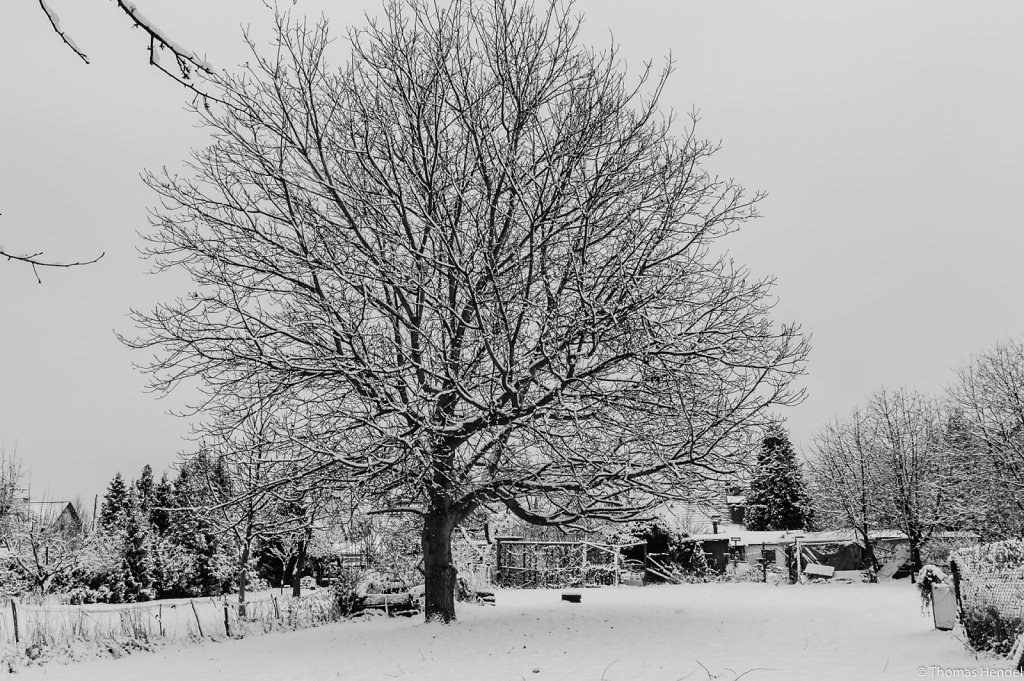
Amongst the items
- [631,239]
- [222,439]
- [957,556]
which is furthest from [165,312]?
[957,556]

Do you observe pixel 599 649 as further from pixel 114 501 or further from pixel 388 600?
pixel 114 501

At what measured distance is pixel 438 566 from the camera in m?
12.2

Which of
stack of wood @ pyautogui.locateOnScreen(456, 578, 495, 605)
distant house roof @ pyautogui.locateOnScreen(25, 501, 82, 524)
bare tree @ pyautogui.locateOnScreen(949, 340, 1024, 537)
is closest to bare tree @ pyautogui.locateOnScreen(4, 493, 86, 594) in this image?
distant house roof @ pyautogui.locateOnScreen(25, 501, 82, 524)

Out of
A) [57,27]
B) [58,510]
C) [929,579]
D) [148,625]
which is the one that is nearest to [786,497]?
[929,579]

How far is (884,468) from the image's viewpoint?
25.9 meters

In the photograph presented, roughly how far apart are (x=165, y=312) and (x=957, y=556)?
37.0 feet

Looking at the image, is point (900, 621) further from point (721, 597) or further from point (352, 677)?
point (352, 677)

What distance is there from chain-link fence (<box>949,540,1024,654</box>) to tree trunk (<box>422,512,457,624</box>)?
714cm

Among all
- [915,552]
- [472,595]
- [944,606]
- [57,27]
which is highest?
[57,27]

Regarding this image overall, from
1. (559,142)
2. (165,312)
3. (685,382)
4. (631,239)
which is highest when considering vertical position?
(559,142)

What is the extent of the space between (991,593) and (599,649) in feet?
15.3

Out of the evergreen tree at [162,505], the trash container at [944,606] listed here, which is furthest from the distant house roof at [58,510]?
the trash container at [944,606]

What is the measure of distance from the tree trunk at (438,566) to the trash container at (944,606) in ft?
22.9

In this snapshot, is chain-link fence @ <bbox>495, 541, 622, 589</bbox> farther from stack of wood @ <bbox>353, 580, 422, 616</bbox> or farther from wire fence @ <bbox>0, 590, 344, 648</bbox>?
stack of wood @ <bbox>353, 580, 422, 616</bbox>
